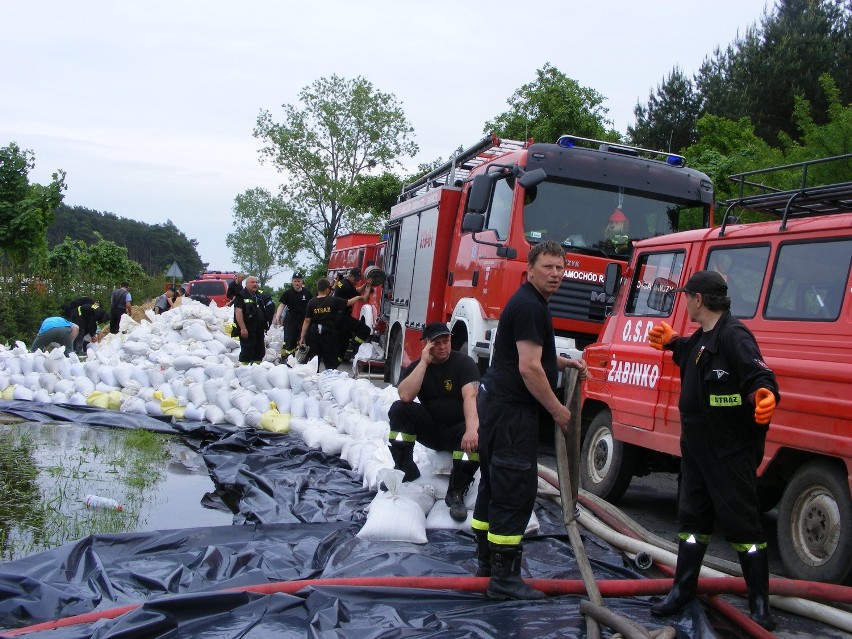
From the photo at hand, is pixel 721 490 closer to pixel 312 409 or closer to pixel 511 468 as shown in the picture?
pixel 511 468

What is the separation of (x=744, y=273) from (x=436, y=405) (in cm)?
222

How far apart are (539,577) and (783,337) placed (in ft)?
6.66

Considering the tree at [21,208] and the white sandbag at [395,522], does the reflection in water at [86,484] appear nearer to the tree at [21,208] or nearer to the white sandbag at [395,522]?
the white sandbag at [395,522]

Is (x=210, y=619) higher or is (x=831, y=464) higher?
(x=831, y=464)

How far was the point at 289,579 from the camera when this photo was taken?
490 cm

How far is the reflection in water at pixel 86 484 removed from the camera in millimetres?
5852

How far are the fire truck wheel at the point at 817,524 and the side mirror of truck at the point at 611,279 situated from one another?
2.56 metres

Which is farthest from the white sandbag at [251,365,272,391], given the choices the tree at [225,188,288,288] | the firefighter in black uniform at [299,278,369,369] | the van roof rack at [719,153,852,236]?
the tree at [225,188,288,288]

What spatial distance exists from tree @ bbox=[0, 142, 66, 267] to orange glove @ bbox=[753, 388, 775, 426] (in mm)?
21187

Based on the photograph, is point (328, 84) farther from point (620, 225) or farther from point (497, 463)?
point (497, 463)

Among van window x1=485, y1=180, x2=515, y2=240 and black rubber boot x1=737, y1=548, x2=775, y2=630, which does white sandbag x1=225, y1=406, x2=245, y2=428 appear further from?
black rubber boot x1=737, y1=548, x2=775, y2=630

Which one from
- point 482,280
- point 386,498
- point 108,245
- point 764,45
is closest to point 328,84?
point 108,245

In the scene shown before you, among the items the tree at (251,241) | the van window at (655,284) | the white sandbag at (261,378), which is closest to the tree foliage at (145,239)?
the tree at (251,241)

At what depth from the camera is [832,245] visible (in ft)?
17.3
